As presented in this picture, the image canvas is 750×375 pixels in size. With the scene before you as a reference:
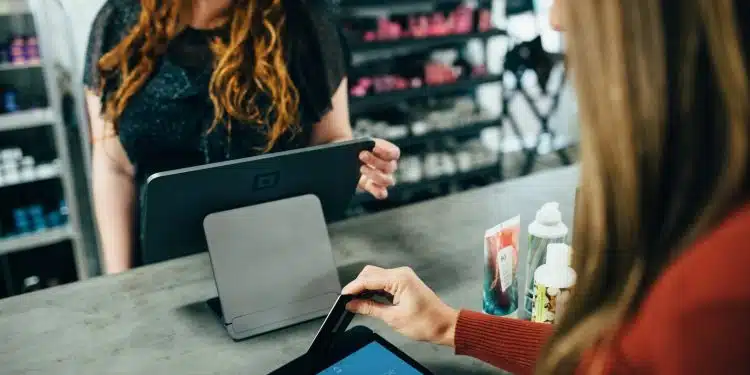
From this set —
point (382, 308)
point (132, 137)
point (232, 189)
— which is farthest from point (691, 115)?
point (132, 137)

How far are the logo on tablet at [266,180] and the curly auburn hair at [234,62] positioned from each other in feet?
1.37

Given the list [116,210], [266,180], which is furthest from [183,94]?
[266,180]

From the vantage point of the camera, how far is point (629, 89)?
0.54 meters

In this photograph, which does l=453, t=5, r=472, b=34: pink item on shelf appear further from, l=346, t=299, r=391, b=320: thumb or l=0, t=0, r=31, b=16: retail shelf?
l=346, t=299, r=391, b=320: thumb

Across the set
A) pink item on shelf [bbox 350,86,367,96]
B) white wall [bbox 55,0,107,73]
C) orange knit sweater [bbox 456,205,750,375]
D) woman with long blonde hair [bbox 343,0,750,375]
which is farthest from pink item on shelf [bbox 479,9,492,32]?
orange knit sweater [bbox 456,205,750,375]

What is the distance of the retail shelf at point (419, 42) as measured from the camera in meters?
3.28

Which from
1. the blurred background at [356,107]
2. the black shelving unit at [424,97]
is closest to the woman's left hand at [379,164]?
the blurred background at [356,107]

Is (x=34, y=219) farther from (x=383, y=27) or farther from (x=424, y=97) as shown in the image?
(x=424, y=97)

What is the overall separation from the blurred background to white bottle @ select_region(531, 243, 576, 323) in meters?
1.68

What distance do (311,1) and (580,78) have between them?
1059mm

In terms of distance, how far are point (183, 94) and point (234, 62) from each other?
0.45 ft

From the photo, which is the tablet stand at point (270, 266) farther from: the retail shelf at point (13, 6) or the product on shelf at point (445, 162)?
the product on shelf at point (445, 162)

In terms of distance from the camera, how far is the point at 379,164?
1.22 m

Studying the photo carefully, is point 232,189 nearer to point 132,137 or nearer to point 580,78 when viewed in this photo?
point 132,137
